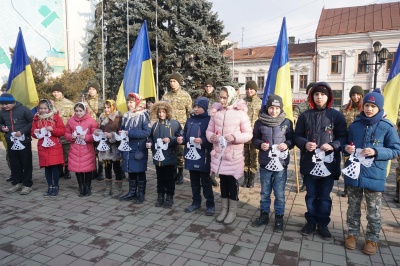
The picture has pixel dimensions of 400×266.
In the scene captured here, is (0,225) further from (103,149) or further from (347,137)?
(347,137)

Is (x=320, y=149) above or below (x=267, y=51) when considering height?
below

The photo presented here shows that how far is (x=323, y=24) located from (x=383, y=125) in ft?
109

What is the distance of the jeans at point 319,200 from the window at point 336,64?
31376mm

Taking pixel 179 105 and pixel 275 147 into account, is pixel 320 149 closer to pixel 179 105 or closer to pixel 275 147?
pixel 275 147

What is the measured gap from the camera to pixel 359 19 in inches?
1209

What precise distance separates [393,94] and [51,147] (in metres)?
5.82

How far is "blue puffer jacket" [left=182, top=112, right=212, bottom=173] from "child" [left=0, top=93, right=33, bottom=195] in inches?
128

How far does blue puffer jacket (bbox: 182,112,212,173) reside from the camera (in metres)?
4.38

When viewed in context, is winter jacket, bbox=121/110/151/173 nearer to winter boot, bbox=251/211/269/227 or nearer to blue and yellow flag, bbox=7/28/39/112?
winter boot, bbox=251/211/269/227

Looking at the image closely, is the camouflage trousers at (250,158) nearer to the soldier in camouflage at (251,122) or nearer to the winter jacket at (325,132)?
the soldier in camouflage at (251,122)

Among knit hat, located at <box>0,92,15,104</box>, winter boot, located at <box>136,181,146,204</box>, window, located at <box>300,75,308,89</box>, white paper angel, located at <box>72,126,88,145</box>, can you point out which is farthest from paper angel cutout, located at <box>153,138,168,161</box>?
window, located at <box>300,75,308,89</box>

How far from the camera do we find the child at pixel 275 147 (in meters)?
3.81

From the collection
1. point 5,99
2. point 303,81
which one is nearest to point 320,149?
point 5,99

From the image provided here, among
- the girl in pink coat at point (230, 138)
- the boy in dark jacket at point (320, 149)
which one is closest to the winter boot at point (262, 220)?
the girl in pink coat at point (230, 138)
